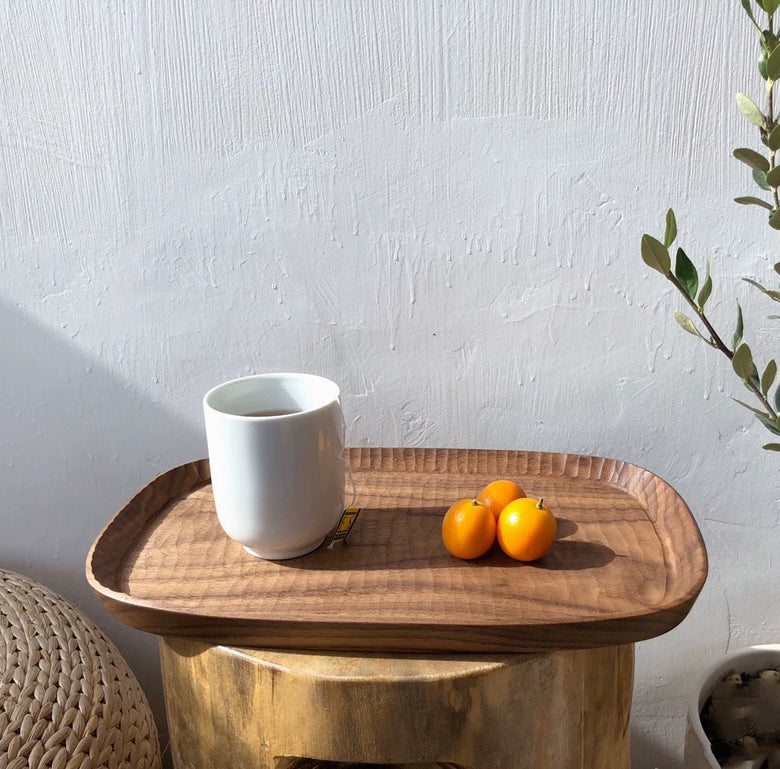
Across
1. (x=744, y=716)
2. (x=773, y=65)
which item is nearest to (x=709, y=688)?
(x=744, y=716)

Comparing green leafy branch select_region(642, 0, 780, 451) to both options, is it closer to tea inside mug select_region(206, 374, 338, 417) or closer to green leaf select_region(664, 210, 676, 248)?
green leaf select_region(664, 210, 676, 248)

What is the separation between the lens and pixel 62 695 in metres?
1.02

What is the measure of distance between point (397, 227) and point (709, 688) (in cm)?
72

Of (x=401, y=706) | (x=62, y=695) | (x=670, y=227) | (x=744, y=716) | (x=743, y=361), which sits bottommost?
(x=744, y=716)

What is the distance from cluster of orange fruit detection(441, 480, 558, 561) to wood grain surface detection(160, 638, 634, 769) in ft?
0.38

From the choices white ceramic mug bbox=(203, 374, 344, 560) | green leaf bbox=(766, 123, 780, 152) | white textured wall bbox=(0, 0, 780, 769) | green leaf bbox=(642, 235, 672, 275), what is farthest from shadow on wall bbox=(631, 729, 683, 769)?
green leaf bbox=(766, 123, 780, 152)

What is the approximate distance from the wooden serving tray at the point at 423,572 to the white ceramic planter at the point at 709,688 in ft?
0.96

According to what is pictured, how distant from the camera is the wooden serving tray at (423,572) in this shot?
0.76 meters

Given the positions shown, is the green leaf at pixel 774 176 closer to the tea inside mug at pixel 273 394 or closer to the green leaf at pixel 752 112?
the green leaf at pixel 752 112

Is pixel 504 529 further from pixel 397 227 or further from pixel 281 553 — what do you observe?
pixel 397 227

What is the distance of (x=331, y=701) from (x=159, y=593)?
0.21 meters

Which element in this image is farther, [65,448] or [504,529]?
[65,448]

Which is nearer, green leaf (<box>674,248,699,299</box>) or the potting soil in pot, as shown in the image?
green leaf (<box>674,248,699,299</box>)

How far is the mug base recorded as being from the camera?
88 cm
